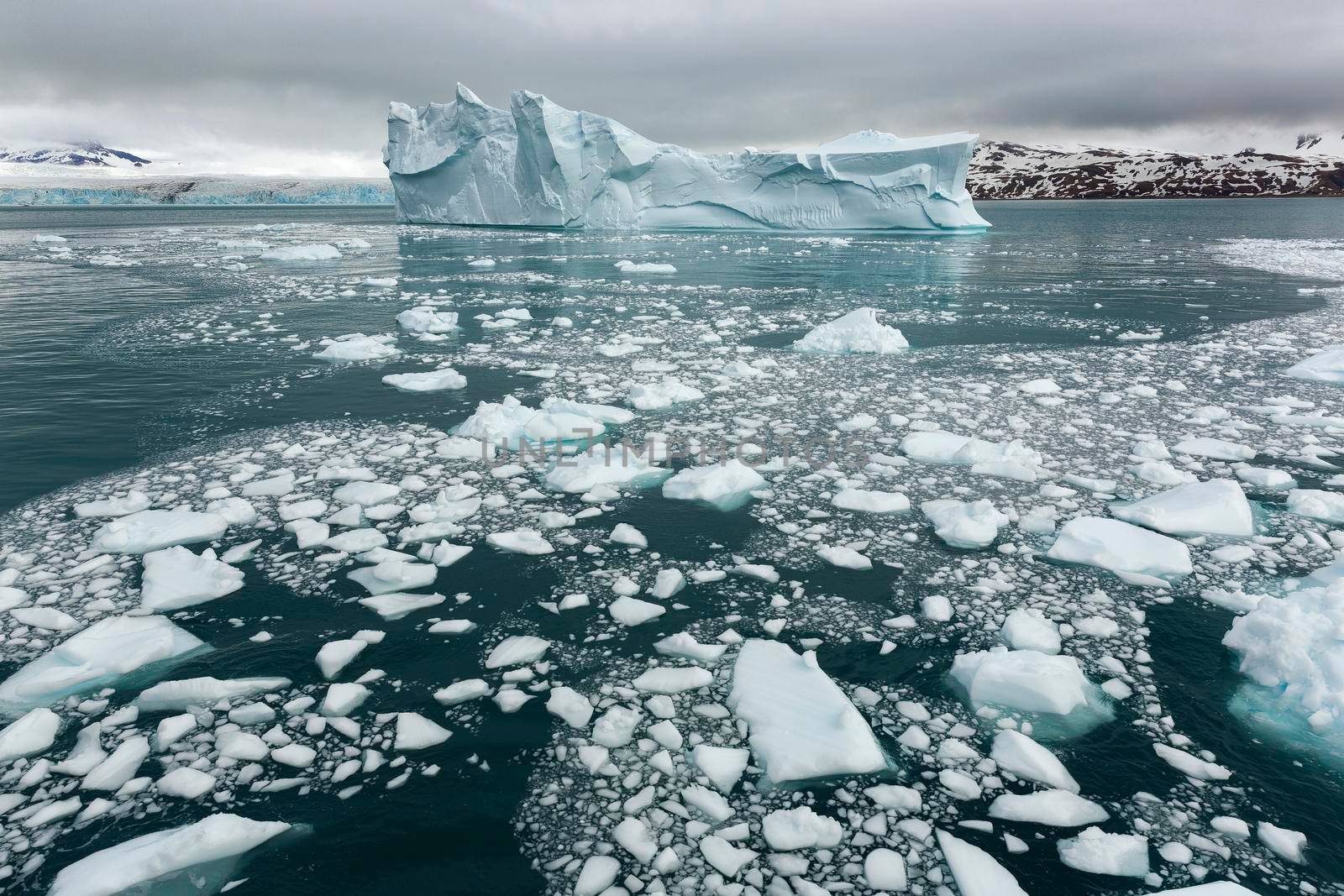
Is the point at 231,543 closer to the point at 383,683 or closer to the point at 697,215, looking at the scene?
the point at 383,683

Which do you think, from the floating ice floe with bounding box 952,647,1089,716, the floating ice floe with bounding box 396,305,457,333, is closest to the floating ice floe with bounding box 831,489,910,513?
the floating ice floe with bounding box 952,647,1089,716

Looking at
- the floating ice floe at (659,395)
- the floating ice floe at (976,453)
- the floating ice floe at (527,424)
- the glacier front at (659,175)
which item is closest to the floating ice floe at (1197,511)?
the floating ice floe at (976,453)

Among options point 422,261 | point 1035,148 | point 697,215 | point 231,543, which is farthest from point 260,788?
point 1035,148

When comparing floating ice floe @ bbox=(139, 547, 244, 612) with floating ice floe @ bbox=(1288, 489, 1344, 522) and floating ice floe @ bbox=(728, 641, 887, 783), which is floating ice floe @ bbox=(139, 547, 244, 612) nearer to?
floating ice floe @ bbox=(728, 641, 887, 783)

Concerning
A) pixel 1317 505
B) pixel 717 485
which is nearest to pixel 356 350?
pixel 717 485

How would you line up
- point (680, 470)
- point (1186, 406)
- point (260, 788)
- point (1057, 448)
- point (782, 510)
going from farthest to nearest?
1. point (1186, 406)
2. point (1057, 448)
3. point (680, 470)
4. point (782, 510)
5. point (260, 788)

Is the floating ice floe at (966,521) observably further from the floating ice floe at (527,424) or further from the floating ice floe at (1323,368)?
the floating ice floe at (1323,368)
